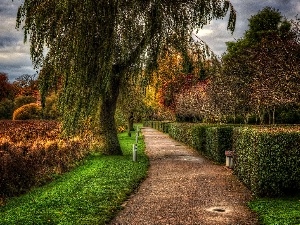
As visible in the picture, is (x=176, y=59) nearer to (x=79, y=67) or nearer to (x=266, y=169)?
(x=79, y=67)

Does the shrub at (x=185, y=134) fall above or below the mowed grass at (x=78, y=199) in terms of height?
above

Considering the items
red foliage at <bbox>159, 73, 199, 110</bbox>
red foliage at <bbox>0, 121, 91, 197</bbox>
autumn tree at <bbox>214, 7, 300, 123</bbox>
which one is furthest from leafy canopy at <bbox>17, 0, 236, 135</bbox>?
red foliage at <bbox>159, 73, 199, 110</bbox>

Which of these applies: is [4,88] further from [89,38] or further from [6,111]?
[89,38]

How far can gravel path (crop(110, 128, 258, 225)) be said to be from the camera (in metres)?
7.61

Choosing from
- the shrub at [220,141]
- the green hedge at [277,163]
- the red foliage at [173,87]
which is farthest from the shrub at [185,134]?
the green hedge at [277,163]

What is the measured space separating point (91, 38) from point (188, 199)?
8260 millimetres

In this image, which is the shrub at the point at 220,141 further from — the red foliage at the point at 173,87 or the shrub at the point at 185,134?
the red foliage at the point at 173,87

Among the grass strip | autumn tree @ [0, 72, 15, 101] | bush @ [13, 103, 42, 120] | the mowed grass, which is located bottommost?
the mowed grass

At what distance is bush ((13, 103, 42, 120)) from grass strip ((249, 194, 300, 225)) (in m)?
38.7

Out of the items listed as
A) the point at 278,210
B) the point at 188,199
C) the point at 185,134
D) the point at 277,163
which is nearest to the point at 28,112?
the point at 185,134

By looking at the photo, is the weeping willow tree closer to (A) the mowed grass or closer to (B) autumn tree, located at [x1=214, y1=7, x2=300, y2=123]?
(A) the mowed grass

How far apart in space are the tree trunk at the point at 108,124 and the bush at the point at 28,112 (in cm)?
2723

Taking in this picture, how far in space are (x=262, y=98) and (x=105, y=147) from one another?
625 inches

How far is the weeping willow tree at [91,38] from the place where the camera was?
48.6 feet
